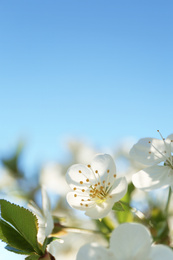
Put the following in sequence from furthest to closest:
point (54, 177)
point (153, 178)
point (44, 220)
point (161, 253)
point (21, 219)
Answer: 1. point (54, 177)
2. point (44, 220)
3. point (153, 178)
4. point (21, 219)
5. point (161, 253)

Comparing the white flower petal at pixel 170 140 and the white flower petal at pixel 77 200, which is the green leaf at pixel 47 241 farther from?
the white flower petal at pixel 170 140

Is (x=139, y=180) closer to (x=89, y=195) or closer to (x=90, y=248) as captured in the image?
(x=89, y=195)

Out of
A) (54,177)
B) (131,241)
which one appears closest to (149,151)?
(131,241)

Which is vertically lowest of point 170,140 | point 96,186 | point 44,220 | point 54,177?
point 54,177

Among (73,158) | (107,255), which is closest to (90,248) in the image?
(107,255)

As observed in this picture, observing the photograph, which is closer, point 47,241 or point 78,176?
point 47,241

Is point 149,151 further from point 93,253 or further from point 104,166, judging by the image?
point 93,253

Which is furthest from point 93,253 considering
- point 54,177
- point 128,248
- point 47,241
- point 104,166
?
point 54,177

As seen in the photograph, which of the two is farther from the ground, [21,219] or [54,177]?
[21,219]

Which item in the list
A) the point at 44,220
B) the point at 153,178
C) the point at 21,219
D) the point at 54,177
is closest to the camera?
the point at 21,219
